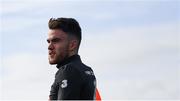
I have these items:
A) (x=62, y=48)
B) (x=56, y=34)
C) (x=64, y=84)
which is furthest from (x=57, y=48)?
(x=64, y=84)

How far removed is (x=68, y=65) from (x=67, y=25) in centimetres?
63

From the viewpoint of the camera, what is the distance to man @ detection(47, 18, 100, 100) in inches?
283

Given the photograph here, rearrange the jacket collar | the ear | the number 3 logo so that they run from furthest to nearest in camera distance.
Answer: the ear < the jacket collar < the number 3 logo

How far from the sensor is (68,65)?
7312mm

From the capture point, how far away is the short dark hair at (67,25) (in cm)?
757

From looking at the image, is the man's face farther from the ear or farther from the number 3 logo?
the number 3 logo

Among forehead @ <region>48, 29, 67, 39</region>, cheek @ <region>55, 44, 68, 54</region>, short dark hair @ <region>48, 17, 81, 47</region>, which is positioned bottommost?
cheek @ <region>55, 44, 68, 54</region>

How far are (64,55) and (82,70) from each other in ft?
1.02

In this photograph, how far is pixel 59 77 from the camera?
23.8 feet

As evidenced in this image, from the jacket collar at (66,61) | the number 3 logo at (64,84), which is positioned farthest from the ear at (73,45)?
the number 3 logo at (64,84)

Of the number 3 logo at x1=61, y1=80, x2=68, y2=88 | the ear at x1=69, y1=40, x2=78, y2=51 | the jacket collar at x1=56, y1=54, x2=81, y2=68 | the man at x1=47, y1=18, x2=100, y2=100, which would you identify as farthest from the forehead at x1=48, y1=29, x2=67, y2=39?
the number 3 logo at x1=61, y1=80, x2=68, y2=88

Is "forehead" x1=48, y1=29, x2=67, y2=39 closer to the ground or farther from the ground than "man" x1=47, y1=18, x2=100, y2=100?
farther from the ground

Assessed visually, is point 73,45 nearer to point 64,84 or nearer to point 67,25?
point 67,25

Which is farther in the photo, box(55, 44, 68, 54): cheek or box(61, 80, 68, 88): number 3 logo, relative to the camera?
box(55, 44, 68, 54): cheek
